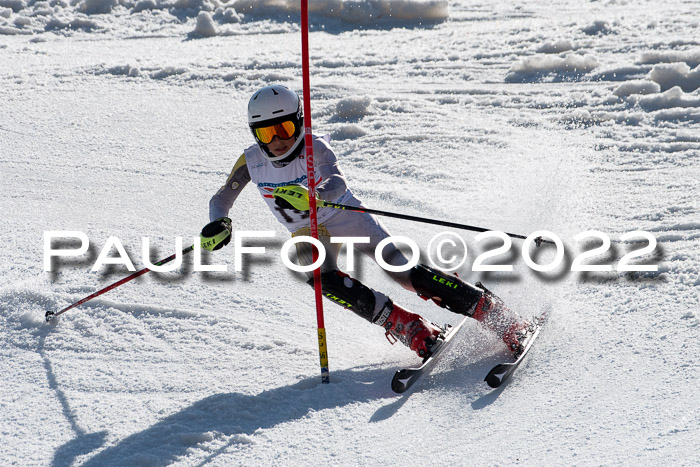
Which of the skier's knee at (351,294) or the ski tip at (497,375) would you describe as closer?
the ski tip at (497,375)

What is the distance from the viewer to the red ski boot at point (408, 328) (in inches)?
133

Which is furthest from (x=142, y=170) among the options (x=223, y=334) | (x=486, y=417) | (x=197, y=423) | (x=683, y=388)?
(x=683, y=388)

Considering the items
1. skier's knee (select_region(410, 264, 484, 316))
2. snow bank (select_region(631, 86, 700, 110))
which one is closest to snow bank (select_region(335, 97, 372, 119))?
snow bank (select_region(631, 86, 700, 110))

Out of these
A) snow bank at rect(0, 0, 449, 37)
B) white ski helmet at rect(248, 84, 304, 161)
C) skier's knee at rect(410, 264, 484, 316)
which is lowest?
skier's knee at rect(410, 264, 484, 316)

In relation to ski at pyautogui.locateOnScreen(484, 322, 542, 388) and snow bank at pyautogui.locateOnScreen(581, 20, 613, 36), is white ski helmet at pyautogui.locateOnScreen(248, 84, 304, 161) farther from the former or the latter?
snow bank at pyautogui.locateOnScreen(581, 20, 613, 36)

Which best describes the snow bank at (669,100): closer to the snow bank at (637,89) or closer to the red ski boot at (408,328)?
the snow bank at (637,89)

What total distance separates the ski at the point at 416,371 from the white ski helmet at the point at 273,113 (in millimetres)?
1163

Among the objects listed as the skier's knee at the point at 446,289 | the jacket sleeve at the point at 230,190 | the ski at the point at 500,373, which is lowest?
the ski at the point at 500,373

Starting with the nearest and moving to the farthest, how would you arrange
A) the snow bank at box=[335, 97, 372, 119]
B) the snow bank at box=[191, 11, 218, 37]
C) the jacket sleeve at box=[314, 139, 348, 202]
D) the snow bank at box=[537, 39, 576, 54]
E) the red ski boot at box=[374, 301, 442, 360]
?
1. the jacket sleeve at box=[314, 139, 348, 202]
2. the red ski boot at box=[374, 301, 442, 360]
3. the snow bank at box=[335, 97, 372, 119]
4. the snow bank at box=[537, 39, 576, 54]
5. the snow bank at box=[191, 11, 218, 37]

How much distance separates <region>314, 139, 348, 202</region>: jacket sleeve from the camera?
129 inches

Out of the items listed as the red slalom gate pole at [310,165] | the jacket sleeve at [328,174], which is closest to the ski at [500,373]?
the red slalom gate pole at [310,165]

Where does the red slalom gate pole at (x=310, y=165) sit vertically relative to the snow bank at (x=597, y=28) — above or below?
below

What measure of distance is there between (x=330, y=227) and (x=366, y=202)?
2.08 meters

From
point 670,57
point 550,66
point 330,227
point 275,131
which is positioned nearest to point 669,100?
point 670,57
